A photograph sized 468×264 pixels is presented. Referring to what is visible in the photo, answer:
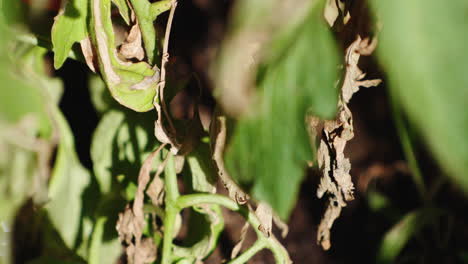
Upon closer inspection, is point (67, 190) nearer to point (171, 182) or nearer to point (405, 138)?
point (171, 182)

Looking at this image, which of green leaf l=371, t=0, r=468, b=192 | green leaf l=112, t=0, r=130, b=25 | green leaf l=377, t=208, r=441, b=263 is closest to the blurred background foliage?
green leaf l=371, t=0, r=468, b=192

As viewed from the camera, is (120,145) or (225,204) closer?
(225,204)

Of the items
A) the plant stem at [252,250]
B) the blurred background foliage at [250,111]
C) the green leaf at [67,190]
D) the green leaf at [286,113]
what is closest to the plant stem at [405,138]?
the blurred background foliage at [250,111]

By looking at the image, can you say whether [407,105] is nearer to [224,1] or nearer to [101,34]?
[101,34]

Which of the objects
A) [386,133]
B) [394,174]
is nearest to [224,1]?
[386,133]

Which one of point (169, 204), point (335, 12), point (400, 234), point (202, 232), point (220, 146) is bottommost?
point (400, 234)

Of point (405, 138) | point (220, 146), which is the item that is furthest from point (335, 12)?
point (405, 138)
